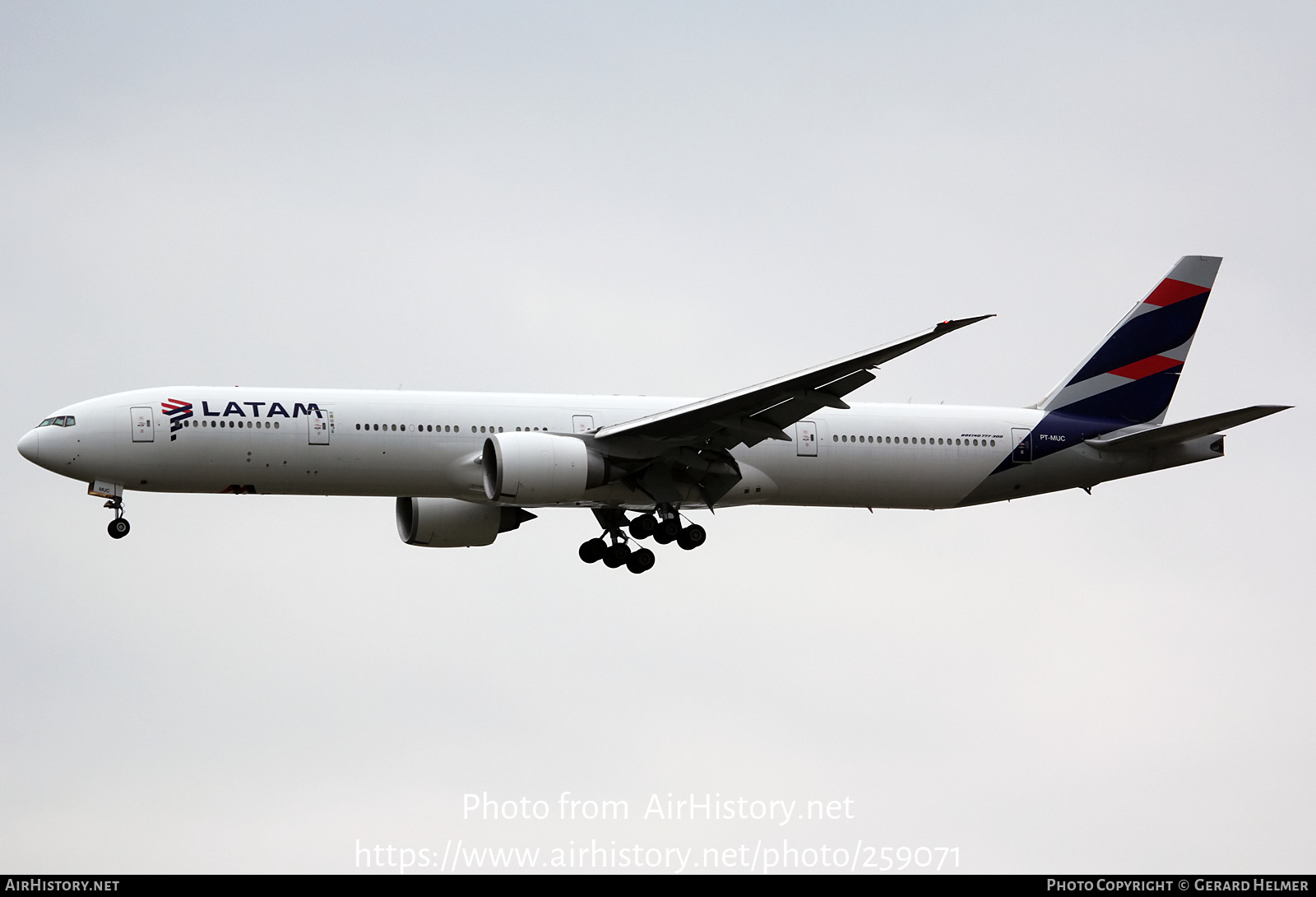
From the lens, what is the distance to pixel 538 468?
3512cm

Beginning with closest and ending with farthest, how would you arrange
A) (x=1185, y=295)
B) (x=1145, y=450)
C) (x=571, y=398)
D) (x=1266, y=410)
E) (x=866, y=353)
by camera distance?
1. (x=866, y=353)
2. (x=1266, y=410)
3. (x=571, y=398)
4. (x=1145, y=450)
5. (x=1185, y=295)

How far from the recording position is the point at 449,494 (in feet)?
121

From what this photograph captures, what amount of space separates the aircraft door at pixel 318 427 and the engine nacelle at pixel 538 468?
11.3ft

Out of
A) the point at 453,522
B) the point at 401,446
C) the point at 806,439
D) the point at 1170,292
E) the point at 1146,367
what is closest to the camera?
the point at 401,446

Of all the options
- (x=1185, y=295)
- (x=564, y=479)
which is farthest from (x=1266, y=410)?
(x=564, y=479)

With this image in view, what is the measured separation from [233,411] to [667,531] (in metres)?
10.3

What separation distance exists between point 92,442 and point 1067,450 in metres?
22.8

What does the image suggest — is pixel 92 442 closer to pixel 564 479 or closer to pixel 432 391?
pixel 432 391

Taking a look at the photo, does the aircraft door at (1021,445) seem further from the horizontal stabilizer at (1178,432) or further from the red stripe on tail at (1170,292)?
the red stripe on tail at (1170,292)

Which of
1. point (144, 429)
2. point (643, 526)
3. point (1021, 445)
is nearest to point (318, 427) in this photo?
point (144, 429)

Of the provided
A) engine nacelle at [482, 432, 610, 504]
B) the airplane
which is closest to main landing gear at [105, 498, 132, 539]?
the airplane

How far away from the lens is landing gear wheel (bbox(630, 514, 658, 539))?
128 feet

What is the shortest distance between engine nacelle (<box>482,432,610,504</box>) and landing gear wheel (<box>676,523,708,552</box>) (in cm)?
363

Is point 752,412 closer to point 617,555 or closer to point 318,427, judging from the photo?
point 617,555
